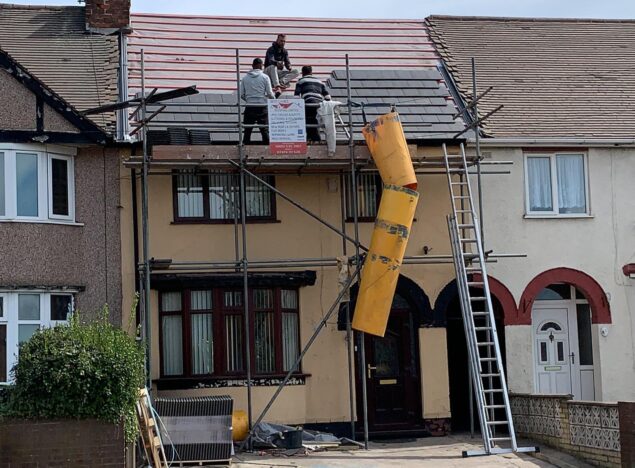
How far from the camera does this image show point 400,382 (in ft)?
71.6

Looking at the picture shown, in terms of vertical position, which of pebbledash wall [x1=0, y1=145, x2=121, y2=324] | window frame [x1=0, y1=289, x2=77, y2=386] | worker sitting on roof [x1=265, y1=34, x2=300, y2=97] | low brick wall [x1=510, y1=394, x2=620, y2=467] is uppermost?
worker sitting on roof [x1=265, y1=34, x2=300, y2=97]

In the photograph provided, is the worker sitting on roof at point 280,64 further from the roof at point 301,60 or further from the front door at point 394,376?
the front door at point 394,376

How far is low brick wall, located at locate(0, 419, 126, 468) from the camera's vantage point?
15797 mm

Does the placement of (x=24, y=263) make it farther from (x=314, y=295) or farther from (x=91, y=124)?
(x=314, y=295)

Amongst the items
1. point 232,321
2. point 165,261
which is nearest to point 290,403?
point 232,321

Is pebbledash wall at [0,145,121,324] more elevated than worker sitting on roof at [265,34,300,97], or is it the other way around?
worker sitting on roof at [265,34,300,97]

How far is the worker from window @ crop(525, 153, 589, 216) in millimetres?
5460

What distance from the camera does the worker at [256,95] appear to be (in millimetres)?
20703

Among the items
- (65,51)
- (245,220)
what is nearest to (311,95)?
(245,220)

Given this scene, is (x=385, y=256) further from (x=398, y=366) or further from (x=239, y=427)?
(x=239, y=427)

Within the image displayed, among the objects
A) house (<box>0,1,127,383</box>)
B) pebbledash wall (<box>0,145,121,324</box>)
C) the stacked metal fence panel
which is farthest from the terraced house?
the stacked metal fence panel

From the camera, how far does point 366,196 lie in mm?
22062

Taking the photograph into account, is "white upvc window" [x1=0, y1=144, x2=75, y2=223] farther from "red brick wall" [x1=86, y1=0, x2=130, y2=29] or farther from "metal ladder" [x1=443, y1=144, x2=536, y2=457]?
"metal ladder" [x1=443, y1=144, x2=536, y2=457]

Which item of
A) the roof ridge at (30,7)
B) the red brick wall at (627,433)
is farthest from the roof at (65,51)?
the red brick wall at (627,433)
